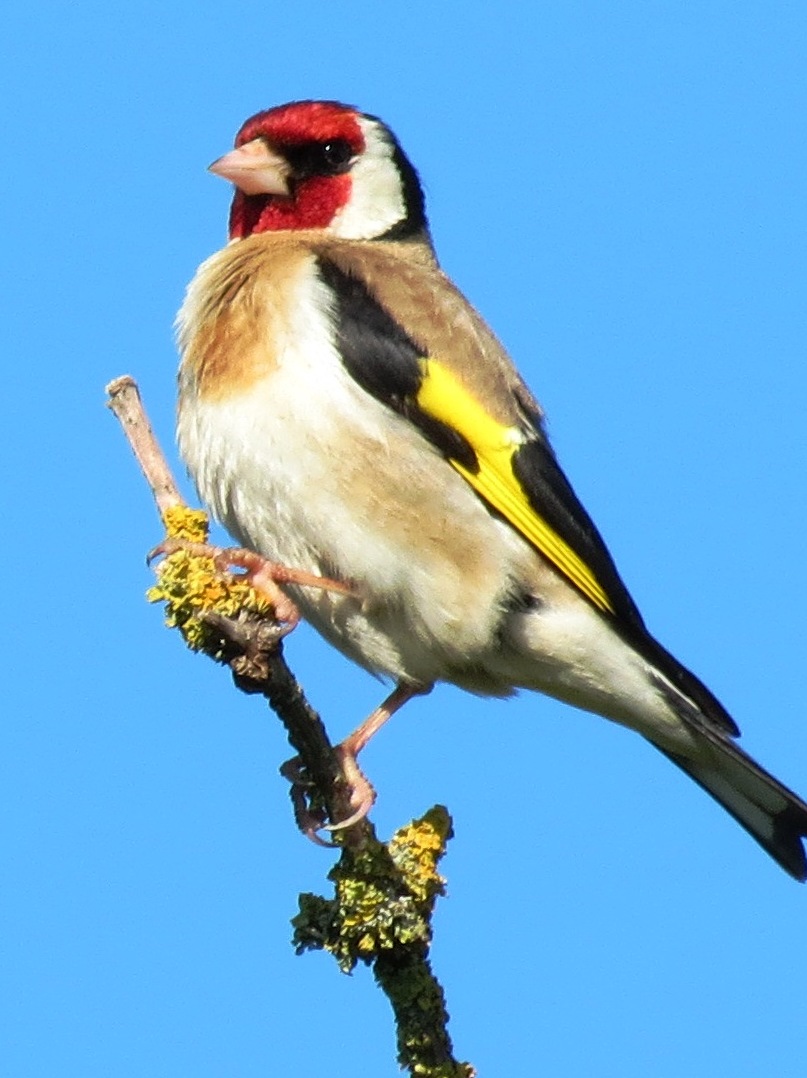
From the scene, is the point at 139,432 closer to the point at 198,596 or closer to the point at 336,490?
the point at 198,596

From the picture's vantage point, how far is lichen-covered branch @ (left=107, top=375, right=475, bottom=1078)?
14.7ft

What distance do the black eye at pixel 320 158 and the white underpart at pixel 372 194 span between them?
0.20 ft

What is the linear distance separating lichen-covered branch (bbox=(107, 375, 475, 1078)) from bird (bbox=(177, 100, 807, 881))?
0.36 m

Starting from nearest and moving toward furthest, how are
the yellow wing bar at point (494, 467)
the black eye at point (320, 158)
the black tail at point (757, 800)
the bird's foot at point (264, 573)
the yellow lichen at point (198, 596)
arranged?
the yellow lichen at point (198, 596) → the bird's foot at point (264, 573) → the yellow wing bar at point (494, 467) → the black tail at point (757, 800) → the black eye at point (320, 158)

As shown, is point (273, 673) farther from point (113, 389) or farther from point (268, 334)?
point (268, 334)

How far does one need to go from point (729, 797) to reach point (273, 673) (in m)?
2.48

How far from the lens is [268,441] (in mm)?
5594

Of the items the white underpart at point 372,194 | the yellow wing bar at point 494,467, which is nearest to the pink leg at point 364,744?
the yellow wing bar at point 494,467

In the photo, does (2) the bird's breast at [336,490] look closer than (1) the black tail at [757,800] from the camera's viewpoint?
Yes

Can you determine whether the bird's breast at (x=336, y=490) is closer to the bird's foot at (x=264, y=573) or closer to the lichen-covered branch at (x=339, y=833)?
the bird's foot at (x=264, y=573)

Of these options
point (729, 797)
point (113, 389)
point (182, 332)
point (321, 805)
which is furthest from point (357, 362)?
point (729, 797)

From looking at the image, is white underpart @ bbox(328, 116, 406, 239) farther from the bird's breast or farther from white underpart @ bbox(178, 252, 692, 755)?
the bird's breast

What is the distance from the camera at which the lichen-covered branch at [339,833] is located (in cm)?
448

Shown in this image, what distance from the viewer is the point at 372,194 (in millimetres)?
7168
